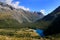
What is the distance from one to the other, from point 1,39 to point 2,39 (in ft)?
0.26

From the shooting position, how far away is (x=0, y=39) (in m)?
12.0

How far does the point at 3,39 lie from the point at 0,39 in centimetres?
23

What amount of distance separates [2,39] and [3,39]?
79 mm

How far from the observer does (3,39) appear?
12.1 m

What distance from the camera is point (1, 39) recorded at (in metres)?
12.1

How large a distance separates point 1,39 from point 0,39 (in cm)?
8

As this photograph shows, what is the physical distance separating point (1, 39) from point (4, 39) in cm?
23

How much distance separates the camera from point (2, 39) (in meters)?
12.1

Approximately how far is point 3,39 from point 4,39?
0.08 meters

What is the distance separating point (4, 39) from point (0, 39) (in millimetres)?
312
